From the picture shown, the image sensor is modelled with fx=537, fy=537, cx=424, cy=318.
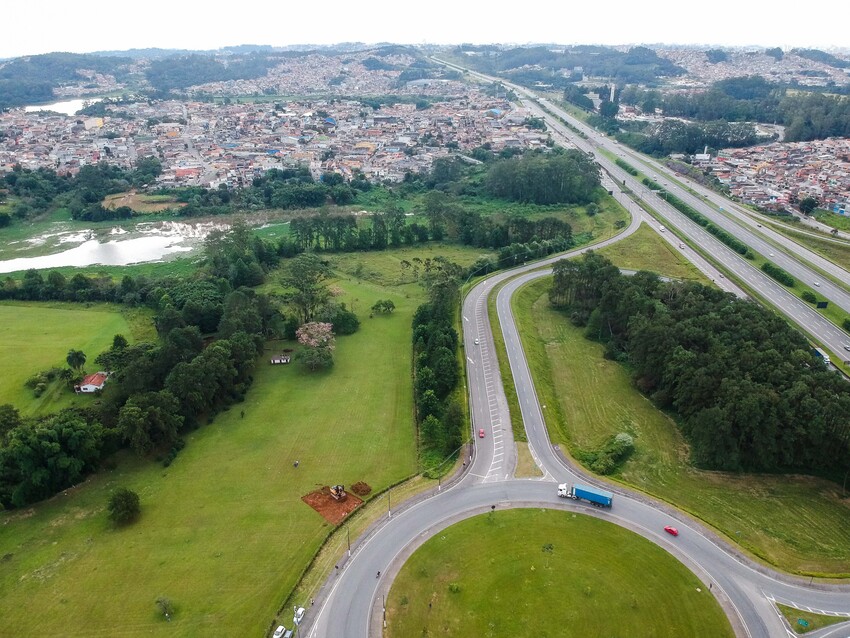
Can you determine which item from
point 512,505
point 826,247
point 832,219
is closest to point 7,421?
point 512,505

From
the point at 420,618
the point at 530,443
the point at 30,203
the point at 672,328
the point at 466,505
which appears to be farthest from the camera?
the point at 30,203

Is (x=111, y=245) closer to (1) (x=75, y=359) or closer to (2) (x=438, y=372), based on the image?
(1) (x=75, y=359)

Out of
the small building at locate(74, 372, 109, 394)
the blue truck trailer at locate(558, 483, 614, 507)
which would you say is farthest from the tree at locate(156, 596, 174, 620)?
the small building at locate(74, 372, 109, 394)

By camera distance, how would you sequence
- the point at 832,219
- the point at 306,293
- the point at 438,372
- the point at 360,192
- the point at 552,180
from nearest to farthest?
the point at 438,372, the point at 306,293, the point at 832,219, the point at 552,180, the point at 360,192

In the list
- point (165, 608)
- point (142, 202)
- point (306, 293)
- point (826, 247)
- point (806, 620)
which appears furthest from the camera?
point (142, 202)

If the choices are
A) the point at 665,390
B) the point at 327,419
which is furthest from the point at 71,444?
the point at 665,390

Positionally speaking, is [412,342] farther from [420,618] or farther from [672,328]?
[420,618]
